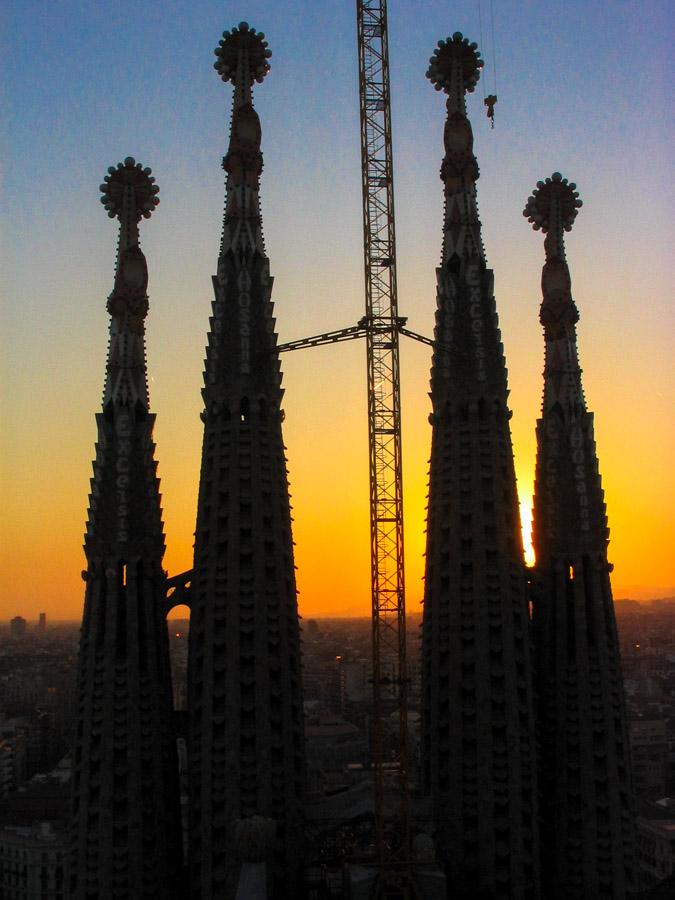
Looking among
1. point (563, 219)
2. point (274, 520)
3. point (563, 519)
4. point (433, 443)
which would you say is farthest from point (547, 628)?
point (563, 219)

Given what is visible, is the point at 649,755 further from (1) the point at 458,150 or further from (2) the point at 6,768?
(1) the point at 458,150

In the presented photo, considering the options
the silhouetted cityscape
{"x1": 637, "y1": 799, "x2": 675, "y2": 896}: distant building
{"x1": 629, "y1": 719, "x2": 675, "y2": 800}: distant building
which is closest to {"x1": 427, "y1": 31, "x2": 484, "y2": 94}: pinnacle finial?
the silhouetted cityscape

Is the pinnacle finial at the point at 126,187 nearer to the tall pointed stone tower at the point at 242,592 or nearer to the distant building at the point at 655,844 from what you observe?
the tall pointed stone tower at the point at 242,592

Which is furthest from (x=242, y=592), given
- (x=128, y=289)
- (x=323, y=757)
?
(x=323, y=757)

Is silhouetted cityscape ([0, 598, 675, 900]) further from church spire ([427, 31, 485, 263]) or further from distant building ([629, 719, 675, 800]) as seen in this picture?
church spire ([427, 31, 485, 263])

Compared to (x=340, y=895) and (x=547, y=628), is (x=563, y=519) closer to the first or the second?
(x=547, y=628)

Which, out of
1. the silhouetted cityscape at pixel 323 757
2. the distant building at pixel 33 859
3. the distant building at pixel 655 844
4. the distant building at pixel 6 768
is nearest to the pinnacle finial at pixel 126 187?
the silhouetted cityscape at pixel 323 757
